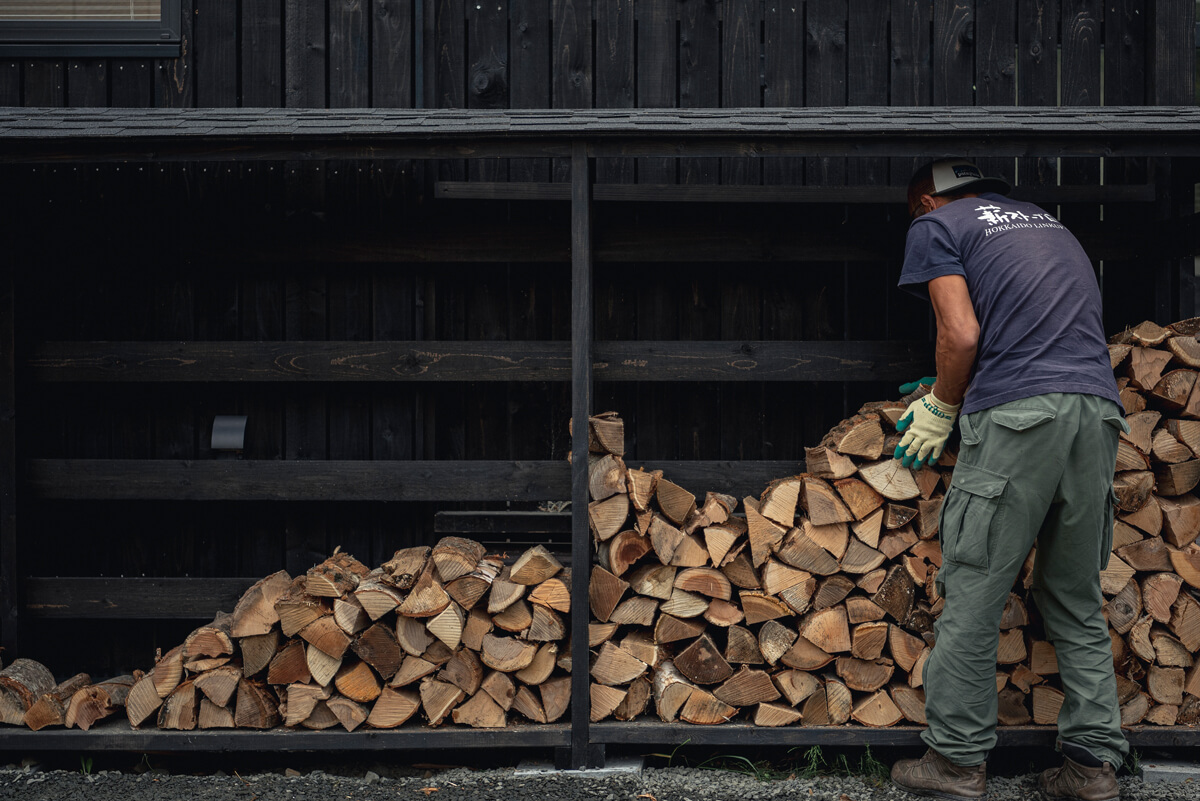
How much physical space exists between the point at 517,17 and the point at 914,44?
2.01 meters

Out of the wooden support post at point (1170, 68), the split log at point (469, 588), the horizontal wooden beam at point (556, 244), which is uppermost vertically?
the wooden support post at point (1170, 68)

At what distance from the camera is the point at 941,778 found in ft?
Answer: 9.30

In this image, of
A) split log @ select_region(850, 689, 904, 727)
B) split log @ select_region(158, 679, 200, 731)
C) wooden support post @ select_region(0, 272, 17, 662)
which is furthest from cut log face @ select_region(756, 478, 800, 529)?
wooden support post @ select_region(0, 272, 17, 662)

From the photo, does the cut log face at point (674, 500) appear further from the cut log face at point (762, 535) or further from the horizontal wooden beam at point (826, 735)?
the horizontal wooden beam at point (826, 735)

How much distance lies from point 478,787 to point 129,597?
192cm

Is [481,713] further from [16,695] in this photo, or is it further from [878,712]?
[16,695]

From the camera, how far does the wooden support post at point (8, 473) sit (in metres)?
3.52

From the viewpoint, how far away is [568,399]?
4.00 metres

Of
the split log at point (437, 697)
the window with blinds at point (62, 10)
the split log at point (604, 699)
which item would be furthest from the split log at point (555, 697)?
the window with blinds at point (62, 10)

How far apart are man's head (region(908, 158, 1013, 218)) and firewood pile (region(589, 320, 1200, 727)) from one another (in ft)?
2.71

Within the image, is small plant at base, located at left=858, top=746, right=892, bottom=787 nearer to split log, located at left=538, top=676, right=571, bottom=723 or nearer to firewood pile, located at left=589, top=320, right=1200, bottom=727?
firewood pile, located at left=589, top=320, right=1200, bottom=727

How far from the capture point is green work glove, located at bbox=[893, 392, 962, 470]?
2891 millimetres

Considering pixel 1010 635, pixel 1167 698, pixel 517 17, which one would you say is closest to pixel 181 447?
pixel 517 17

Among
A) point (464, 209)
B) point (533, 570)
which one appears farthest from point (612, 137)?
point (533, 570)
